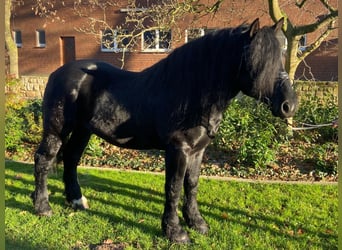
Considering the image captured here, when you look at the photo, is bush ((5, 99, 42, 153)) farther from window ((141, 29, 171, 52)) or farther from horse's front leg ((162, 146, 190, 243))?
horse's front leg ((162, 146, 190, 243))

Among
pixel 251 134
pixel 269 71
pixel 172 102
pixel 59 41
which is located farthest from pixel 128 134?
pixel 59 41

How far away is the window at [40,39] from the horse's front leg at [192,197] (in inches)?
801

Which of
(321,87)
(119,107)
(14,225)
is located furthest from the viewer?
(321,87)

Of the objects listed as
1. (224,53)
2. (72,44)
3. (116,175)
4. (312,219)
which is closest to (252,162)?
(312,219)

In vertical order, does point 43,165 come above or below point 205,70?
below

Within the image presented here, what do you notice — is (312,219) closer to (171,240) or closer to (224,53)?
(171,240)

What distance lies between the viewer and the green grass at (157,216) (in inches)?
151

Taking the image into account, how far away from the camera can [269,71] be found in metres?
2.92

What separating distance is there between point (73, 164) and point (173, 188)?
160 centimetres

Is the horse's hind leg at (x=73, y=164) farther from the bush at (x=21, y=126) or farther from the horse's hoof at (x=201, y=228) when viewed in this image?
the bush at (x=21, y=126)

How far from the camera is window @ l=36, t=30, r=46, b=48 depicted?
72.1ft

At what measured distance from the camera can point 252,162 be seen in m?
6.20

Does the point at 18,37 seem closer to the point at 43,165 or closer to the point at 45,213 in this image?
the point at 43,165

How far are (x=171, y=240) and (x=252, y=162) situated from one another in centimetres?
284
